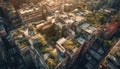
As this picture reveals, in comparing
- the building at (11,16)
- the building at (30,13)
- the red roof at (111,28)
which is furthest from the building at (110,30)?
the building at (11,16)

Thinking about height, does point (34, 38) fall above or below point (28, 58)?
above

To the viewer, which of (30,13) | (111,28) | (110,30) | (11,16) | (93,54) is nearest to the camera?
(93,54)

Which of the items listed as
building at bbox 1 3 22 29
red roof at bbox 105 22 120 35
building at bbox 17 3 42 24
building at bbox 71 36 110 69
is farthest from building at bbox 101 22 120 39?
building at bbox 1 3 22 29

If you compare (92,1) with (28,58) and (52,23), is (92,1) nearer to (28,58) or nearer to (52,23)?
(52,23)

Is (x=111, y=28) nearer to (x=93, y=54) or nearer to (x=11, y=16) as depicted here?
(x=93, y=54)

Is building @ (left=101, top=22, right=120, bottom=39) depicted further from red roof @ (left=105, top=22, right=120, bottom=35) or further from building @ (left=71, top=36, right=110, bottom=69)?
building @ (left=71, top=36, right=110, bottom=69)

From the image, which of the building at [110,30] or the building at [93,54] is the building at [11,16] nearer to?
the building at [93,54]

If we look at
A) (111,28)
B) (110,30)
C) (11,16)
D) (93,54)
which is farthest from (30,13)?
(111,28)

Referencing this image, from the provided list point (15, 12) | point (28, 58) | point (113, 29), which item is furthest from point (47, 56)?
point (15, 12)

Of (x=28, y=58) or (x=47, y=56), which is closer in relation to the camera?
(x=47, y=56)

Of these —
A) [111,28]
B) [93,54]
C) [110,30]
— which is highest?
[111,28]

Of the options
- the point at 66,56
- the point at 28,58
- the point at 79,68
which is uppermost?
the point at 66,56
